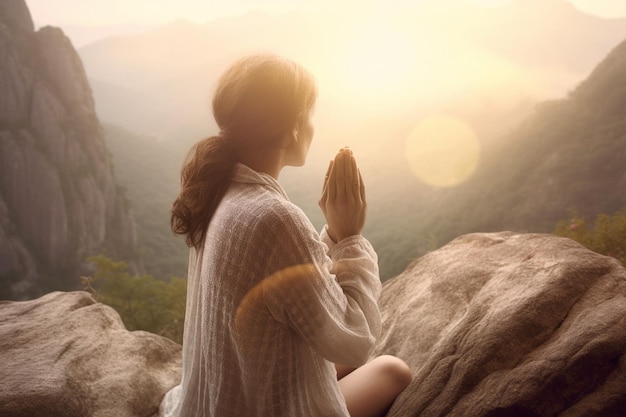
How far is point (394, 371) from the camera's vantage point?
8.95 feet

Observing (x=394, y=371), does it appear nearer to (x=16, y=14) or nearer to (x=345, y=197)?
(x=345, y=197)

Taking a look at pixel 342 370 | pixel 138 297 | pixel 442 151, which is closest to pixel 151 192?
pixel 138 297

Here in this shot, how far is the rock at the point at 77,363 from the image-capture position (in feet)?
9.34

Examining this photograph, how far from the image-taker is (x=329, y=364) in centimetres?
197

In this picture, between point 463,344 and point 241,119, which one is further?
point 463,344

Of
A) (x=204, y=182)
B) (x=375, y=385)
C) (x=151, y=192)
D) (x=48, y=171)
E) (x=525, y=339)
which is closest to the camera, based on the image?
(x=204, y=182)

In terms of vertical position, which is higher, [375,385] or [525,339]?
[525,339]

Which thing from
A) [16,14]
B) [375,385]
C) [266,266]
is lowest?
[375,385]

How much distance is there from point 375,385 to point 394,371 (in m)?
0.15

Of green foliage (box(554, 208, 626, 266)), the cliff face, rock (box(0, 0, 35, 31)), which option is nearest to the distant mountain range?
green foliage (box(554, 208, 626, 266))

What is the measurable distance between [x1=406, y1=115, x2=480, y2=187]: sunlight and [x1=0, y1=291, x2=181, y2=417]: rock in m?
46.4

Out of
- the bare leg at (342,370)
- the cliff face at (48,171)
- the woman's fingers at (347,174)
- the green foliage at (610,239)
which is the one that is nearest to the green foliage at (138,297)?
the cliff face at (48,171)

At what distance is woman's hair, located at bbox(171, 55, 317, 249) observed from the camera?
1.83m

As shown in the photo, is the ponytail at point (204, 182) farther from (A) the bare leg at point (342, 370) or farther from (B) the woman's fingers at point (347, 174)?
(A) the bare leg at point (342, 370)
